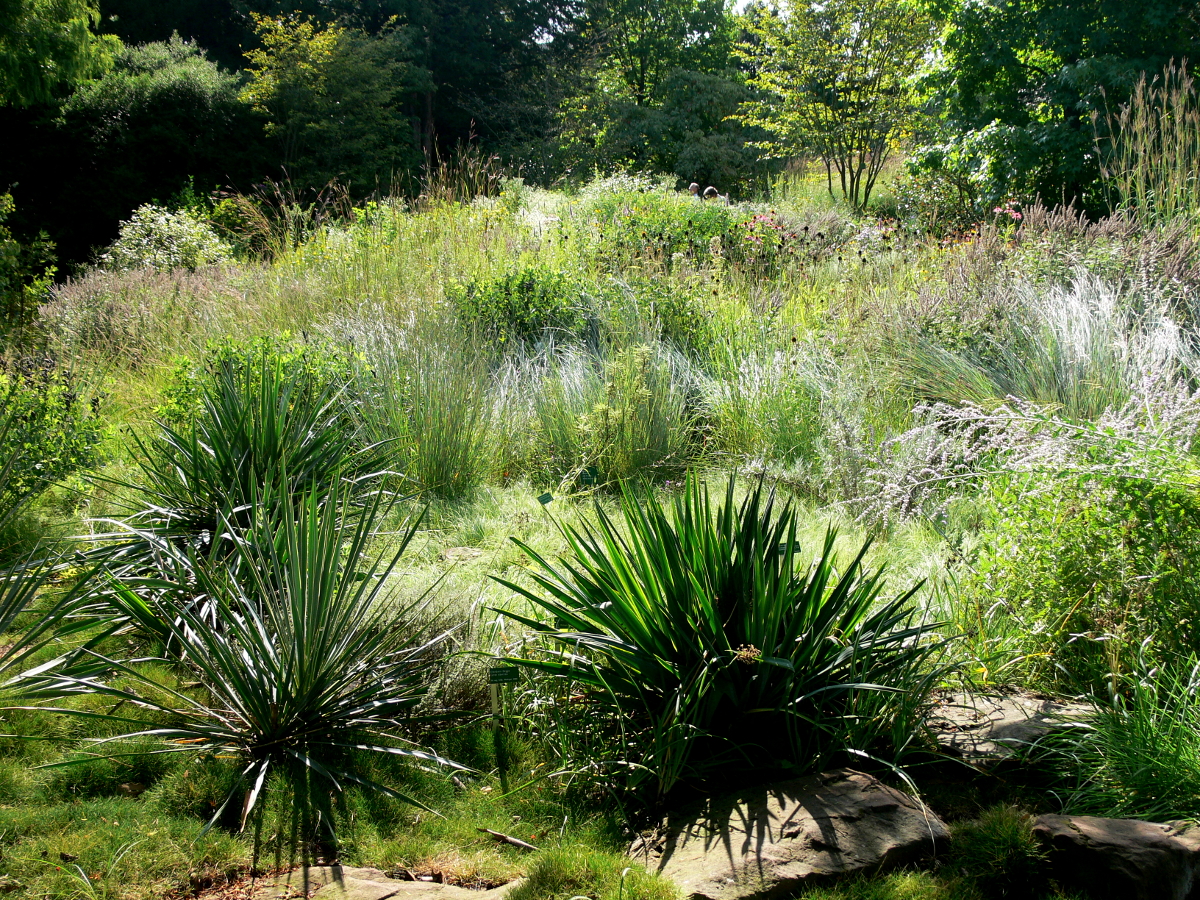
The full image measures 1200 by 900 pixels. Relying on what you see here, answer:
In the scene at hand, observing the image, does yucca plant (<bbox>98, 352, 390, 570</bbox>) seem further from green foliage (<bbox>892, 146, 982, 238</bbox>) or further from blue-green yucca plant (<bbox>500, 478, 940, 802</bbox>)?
green foliage (<bbox>892, 146, 982, 238</bbox>)

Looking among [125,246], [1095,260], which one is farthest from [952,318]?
[125,246]

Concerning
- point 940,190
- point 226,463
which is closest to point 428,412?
point 226,463

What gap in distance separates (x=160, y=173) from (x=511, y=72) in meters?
13.9

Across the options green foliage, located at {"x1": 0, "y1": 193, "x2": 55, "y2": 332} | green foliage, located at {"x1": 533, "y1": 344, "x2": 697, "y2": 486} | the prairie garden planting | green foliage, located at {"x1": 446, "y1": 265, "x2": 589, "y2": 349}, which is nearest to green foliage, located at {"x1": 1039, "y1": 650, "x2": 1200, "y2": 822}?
the prairie garden planting

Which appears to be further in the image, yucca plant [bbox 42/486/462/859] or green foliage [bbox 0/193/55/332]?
green foliage [bbox 0/193/55/332]

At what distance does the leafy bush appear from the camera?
11.9 meters

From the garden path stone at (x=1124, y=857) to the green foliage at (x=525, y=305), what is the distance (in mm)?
5366

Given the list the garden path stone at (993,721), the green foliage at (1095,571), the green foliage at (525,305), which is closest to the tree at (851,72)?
the green foliage at (525,305)

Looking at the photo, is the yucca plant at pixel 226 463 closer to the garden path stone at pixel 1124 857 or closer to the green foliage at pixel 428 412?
the green foliage at pixel 428 412

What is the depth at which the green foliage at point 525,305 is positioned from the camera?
6.99 m

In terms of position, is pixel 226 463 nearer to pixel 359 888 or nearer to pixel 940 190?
pixel 359 888

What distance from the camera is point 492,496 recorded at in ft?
16.7

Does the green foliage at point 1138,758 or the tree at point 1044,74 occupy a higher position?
the tree at point 1044,74

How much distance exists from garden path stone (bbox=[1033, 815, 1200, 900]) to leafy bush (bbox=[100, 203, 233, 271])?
12.0 meters
